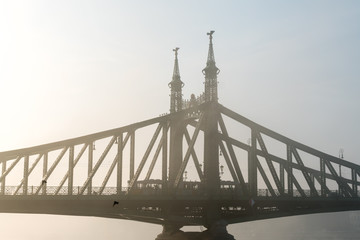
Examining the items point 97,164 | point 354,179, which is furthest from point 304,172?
point 97,164

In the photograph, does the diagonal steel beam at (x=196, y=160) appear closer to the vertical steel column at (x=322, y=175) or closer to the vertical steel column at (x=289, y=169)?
the vertical steel column at (x=289, y=169)

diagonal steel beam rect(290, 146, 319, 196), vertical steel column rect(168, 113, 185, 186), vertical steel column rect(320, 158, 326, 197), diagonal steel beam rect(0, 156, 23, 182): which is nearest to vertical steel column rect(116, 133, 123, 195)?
diagonal steel beam rect(0, 156, 23, 182)

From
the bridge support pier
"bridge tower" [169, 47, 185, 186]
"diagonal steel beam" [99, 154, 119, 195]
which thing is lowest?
the bridge support pier

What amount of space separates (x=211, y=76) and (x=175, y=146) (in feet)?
46.0

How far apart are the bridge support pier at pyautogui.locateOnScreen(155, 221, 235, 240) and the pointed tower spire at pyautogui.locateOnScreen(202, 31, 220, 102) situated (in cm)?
1989

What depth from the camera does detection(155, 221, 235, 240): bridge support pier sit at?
7894 cm

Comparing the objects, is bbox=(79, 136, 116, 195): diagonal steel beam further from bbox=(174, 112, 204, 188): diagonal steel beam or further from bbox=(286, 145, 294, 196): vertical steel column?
bbox=(286, 145, 294, 196): vertical steel column

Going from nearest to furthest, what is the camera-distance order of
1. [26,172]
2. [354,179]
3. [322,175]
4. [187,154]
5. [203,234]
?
[26,172] → [187,154] → [203,234] → [322,175] → [354,179]

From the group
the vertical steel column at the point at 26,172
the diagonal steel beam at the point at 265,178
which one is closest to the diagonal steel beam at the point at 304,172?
the diagonal steel beam at the point at 265,178

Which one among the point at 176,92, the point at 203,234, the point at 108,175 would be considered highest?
the point at 176,92

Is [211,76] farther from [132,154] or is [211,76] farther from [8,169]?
[8,169]

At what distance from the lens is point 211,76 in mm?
87375

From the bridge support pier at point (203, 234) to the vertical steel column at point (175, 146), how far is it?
7.96 m

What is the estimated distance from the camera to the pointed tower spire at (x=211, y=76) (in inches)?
3381
